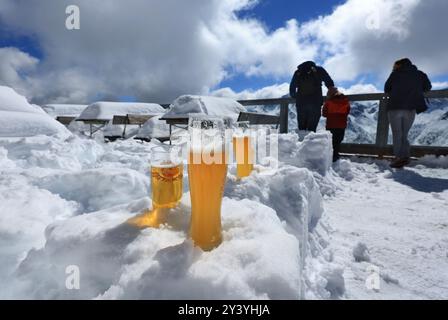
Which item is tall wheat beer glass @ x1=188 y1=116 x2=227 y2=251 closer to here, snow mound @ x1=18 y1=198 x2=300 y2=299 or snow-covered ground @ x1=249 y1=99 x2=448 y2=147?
snow mound @ x1=18 y1=198 x2=300 y2=299

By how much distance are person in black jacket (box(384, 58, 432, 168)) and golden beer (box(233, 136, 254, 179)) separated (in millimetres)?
4903

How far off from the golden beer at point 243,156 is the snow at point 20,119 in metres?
3.23

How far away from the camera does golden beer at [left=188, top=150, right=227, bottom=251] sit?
1.13 meters

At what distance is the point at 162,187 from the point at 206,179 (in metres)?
0.31

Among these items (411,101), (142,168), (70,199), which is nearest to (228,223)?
(70,199)

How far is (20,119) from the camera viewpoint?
3.95 metres

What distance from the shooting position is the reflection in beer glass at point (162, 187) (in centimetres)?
131

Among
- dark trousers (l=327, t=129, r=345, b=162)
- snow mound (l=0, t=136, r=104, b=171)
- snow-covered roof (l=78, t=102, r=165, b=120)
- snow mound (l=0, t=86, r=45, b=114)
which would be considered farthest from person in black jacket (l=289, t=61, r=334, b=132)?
snow-covered roof (l=78, t=102, r=165, b=120)

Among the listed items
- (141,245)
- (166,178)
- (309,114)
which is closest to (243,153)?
(166,178)

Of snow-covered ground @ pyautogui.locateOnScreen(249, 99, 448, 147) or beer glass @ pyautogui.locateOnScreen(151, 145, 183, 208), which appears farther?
snow-covered ground @ pyautogui.locateOnScreen(249, 99, 448, 147)

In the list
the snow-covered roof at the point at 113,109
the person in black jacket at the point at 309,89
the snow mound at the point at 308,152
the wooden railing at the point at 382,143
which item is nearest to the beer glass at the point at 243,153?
the snow mound at the point at 308,152

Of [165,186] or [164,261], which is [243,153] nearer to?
[165,186]

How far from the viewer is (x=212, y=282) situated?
0.88 meters

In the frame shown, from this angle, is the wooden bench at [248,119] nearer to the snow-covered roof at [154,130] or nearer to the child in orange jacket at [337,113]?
the snow-covered roof at [154,130]
